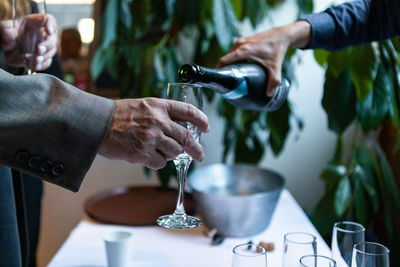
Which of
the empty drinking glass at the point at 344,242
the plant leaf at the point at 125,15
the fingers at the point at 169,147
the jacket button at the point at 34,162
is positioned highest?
the plant leaf at the point at 125,15

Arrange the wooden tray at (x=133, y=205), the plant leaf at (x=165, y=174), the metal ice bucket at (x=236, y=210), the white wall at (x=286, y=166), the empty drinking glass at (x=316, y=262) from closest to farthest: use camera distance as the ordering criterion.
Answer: the empty drinking glass at (x=316, y=262) < the metal ice bucket at (x=236, y=210) < the wooden tray at (x=133, y=205) < the plant leaf at (x=165, y=174) < the white wall at (x=286, y=166)

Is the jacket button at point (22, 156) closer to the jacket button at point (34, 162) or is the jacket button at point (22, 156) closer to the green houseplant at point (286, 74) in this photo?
the jacket button at point (34, 162)

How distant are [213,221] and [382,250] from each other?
59 cm

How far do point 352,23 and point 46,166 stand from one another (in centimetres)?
84

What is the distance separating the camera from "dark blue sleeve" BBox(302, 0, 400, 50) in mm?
1085

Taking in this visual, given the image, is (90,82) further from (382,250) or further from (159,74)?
(382,250)

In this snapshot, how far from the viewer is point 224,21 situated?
60.4 inches

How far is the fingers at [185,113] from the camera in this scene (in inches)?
26.8

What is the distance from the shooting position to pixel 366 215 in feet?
5.53

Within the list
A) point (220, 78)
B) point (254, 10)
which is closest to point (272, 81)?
point (220, 78)

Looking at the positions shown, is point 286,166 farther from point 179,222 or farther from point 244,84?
point 179,222

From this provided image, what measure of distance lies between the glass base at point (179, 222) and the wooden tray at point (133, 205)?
626 mm

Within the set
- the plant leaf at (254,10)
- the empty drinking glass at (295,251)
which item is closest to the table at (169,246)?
the empty drinking glass at (295,251)

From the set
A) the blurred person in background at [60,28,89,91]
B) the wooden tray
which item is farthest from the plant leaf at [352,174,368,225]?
the blurred person in background at [60,28,89,91]
